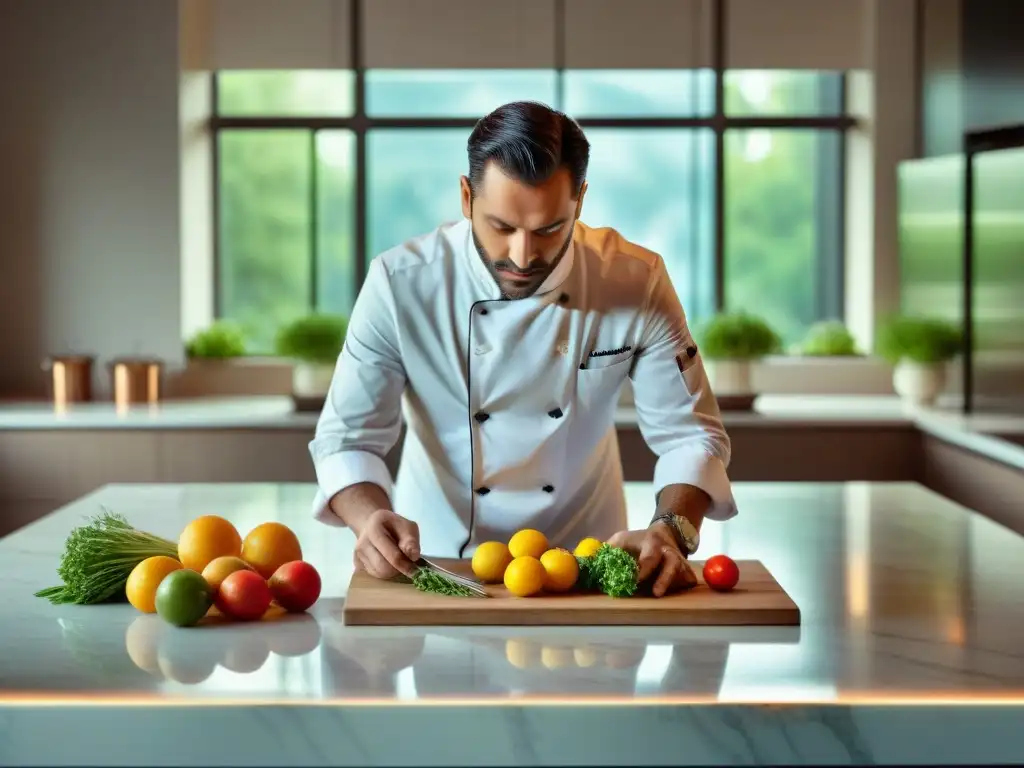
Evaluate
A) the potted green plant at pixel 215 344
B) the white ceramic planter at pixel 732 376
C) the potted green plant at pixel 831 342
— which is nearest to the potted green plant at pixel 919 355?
the white ceramic planter at pixel 732 376

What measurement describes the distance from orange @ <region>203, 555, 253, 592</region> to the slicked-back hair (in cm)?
62

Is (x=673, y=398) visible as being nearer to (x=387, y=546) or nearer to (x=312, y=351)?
(x=387, y=546)

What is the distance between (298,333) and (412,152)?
1.25 m

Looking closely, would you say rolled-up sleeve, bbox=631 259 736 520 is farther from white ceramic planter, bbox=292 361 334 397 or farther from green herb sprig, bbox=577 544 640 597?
white ceramic planter, bbox=292 361 334 397

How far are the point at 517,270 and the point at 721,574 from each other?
510mm

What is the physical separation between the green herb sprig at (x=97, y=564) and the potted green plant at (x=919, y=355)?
364 cm

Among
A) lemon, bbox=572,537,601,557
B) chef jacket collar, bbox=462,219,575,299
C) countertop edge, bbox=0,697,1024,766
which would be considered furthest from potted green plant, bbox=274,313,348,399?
countertop edge, bbox=0,697,1024,766

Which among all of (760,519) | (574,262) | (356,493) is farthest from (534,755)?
(760,519)

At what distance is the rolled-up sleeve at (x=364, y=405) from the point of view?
2109mm

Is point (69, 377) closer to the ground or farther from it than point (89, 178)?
closer to the ground

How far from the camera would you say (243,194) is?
19.1 ft

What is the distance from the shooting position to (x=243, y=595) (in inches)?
68.5

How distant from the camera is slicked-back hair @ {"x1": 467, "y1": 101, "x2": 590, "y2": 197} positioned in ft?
6.08

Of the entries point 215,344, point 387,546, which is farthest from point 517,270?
point 215,344
